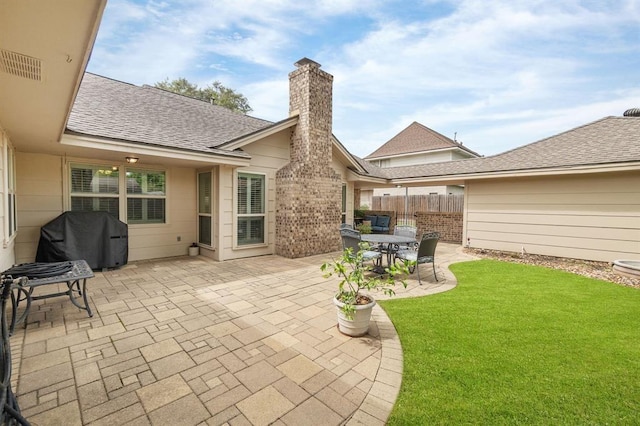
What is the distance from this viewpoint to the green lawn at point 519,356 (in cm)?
214

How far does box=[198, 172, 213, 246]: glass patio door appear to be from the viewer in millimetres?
7441

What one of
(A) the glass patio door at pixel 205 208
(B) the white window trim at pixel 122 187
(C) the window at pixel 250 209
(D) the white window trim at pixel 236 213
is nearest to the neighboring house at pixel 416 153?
(D) the white window trim at pixel 236 213

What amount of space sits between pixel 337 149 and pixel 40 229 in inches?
297

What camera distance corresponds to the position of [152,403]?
7.11 feet

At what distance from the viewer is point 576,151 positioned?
307 inches

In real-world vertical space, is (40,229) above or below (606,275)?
above

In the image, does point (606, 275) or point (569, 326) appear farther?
point (606, 275)

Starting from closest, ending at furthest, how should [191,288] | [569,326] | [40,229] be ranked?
[569,326] → [191,288] → [40,229]

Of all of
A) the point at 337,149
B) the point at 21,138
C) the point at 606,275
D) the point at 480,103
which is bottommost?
the point at 606,275

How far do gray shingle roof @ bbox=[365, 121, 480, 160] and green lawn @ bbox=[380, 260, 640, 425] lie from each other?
17731 mm

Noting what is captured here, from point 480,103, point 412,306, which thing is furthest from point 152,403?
point 480,103

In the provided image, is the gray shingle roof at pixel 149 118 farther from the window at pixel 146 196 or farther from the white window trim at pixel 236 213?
the window at pixel 146 196

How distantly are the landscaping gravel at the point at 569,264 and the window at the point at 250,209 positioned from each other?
22.3 feet

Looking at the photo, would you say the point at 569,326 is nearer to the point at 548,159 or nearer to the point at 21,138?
the point at 548,159
